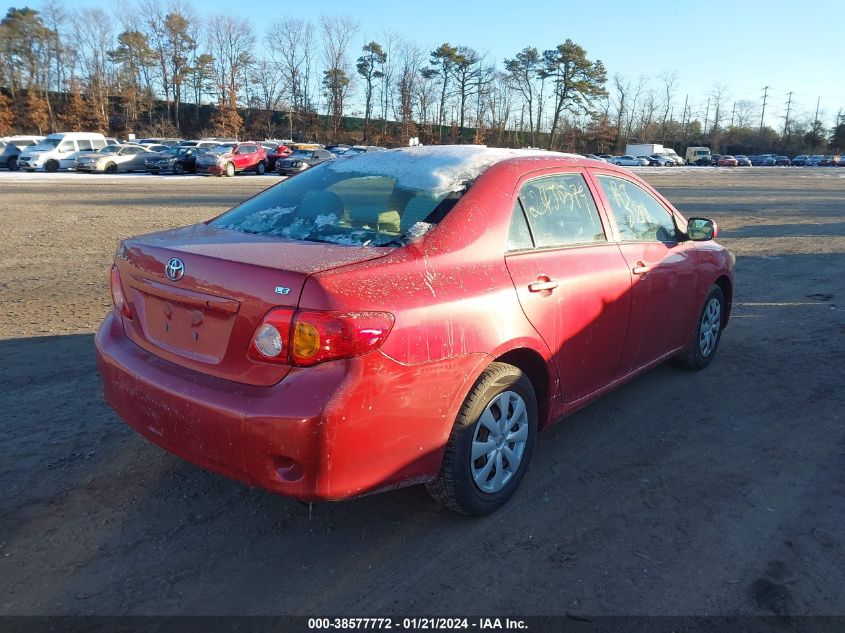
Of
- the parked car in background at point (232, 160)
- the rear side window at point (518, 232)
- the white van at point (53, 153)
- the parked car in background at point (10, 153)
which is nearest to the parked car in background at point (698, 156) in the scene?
the parked car in background at point (232, 160)

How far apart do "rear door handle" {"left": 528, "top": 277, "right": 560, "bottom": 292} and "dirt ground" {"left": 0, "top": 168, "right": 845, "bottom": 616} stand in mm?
1038

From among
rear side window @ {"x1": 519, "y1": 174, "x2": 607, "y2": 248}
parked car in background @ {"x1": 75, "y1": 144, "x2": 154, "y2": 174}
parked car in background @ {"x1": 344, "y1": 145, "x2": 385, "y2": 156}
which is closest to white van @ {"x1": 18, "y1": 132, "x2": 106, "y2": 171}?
parked car in background @ {"x1": 75, "y1": 144, "x2": 154, "y2": 174}

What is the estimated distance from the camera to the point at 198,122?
71188 mm

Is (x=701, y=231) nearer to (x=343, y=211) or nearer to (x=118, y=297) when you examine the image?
(x=343, y=211)

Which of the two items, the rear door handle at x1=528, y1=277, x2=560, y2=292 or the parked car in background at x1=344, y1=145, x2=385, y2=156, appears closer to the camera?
the rear door handle at x1=528, y1=277, x2=560, y2=292

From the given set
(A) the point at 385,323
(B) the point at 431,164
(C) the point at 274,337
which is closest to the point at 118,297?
(C) the point at 274,337

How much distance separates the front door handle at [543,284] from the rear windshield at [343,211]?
1.83 feet

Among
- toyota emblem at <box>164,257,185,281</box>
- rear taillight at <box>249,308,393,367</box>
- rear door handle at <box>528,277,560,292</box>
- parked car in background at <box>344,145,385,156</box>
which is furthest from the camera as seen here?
parked car in background at <box>344,145,385,156</box>

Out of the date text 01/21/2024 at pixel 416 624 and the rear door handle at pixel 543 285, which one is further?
the rear door handle at pixel 543 285

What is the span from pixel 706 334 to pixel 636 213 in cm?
143

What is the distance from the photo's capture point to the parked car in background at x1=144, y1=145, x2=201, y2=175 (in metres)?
32.8

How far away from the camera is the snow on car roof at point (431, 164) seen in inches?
129

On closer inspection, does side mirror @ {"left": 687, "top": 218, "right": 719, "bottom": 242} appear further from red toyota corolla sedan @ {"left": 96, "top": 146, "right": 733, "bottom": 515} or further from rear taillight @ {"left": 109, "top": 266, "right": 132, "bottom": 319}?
rear taillight @ {"left": 109, "top": 266, "right": 132, "bottom": 319}

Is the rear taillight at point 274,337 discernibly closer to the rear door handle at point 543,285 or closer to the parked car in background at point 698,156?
the rear door handle at point 543,285
